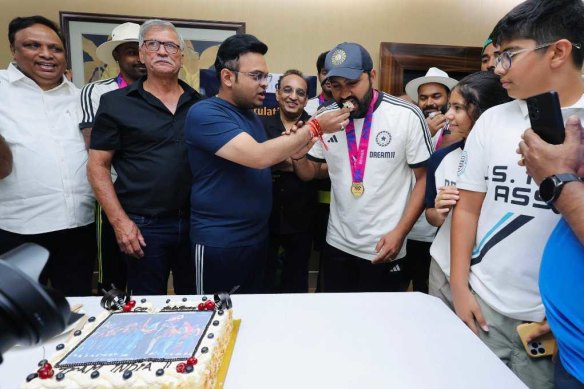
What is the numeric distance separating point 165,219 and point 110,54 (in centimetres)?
169

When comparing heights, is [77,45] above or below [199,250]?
above

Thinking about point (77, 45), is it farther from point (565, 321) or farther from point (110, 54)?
point (565, 321)

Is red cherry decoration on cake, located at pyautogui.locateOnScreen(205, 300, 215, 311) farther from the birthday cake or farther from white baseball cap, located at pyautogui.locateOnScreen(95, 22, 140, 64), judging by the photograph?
white baseball cap, located at pyautogui.locateOnScreen(95, 22, 140, 64)

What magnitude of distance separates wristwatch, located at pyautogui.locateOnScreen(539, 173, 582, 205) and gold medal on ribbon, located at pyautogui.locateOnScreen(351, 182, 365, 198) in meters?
1.10

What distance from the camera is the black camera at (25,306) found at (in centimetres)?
41

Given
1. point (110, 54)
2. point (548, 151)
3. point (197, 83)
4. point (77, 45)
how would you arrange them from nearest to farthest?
1. point (548, 151)
2. point (110, 54)
3. point (77, 45)
4. point (197, 83)

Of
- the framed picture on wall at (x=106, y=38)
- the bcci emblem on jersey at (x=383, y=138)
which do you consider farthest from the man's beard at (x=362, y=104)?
the framed picture on wall at (x=106, y=38)

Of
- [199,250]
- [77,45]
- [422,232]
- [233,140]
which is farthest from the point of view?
[77,45]

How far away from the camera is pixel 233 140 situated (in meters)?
1.62

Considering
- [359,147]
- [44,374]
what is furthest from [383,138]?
[44,374]

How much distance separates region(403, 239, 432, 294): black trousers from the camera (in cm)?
240

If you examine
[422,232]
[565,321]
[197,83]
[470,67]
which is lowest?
[422,232]

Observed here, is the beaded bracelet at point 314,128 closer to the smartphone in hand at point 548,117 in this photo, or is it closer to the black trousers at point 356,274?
the black trousers at point 356,274

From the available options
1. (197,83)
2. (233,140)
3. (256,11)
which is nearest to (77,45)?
(197,83)
